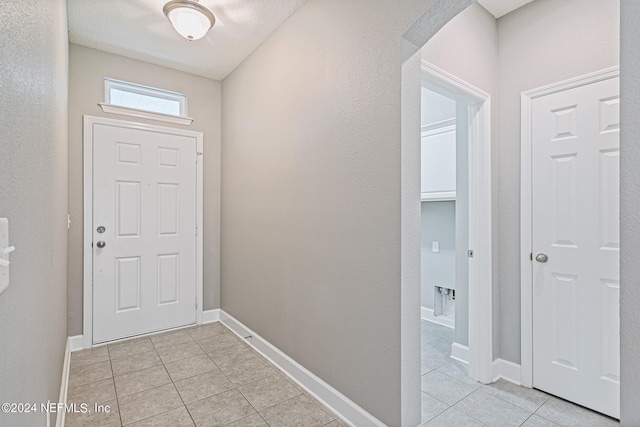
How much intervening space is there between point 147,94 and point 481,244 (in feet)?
11.5

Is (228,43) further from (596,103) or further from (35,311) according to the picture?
(596,103)

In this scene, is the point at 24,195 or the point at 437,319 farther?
the point at 437,319

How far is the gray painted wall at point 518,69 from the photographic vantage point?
2135mm

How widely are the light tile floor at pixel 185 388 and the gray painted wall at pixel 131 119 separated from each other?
0.68 m

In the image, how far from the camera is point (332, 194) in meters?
2.12

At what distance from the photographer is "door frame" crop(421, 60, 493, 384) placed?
7.89ft

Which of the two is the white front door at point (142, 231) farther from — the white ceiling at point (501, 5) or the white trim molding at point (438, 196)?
the white ceiling at point (501, 5)

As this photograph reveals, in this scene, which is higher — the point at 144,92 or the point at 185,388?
the point at 144,92

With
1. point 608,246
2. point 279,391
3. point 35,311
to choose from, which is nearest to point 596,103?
point 608,246

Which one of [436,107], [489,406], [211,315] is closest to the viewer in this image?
[489,406]

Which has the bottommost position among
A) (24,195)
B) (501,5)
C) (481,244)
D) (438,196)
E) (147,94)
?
(481,244)

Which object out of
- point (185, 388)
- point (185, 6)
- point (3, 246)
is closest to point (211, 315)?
point (185, 388)

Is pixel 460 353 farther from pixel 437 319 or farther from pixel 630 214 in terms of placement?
pixel 630 214

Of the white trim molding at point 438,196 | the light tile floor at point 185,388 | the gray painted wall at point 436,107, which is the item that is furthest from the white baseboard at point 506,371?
the gray painted wall at point 436,107
